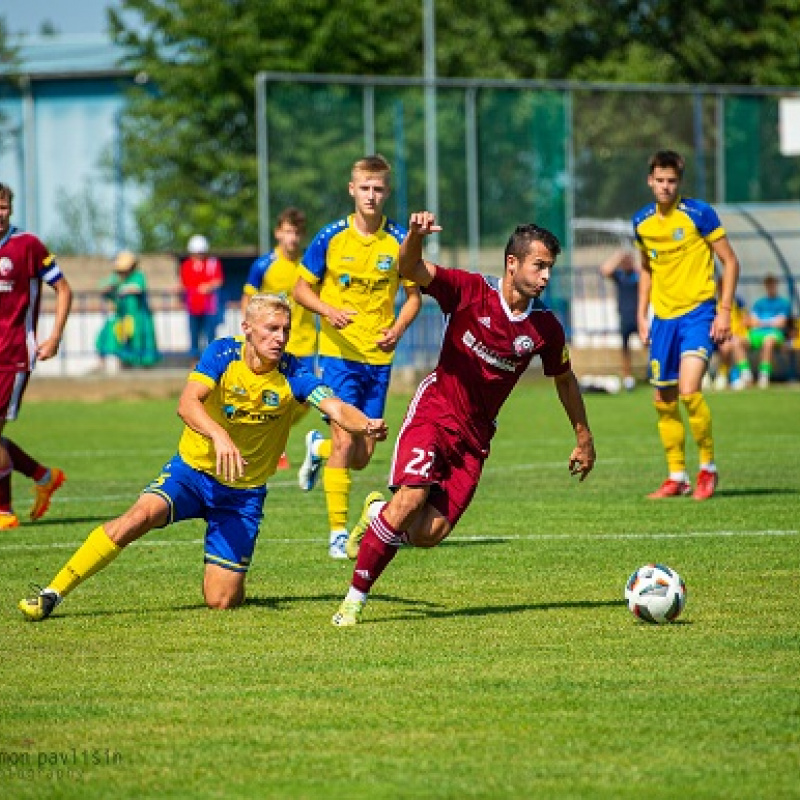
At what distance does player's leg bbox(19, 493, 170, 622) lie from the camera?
8.91 metres

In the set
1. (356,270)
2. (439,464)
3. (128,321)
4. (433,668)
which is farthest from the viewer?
(128,321)

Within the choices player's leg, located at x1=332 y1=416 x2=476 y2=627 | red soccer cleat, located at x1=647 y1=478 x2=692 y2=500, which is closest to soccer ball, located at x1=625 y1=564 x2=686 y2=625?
player's leg, located at x1=332 y1=416 x2=476 y2=627

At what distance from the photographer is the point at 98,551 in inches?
350

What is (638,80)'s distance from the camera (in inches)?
1785

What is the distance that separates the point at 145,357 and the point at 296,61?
51.7ft

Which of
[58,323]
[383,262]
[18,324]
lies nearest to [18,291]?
[18,324]

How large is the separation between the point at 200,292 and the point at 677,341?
16706 millimetres

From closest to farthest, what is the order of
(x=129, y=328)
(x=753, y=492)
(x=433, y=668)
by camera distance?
(x=433, y=668), (x=753, y=492), (x=129, y=328)

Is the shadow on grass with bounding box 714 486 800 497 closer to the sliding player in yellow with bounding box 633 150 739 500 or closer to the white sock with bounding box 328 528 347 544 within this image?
the sliding player in yellow with bounding box 633 150 739 500

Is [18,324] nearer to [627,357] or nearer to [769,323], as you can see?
[627,357]

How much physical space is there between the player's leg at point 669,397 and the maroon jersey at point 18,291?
463cm

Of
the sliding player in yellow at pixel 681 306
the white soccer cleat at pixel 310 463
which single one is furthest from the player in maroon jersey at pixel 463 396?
the sliding player in yellow at pixel 681 306

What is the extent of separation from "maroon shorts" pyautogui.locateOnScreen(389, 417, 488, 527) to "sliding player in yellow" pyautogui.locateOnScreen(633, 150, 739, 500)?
214 inches

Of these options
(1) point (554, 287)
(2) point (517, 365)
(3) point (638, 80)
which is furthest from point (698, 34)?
(2) point (517, 365)
